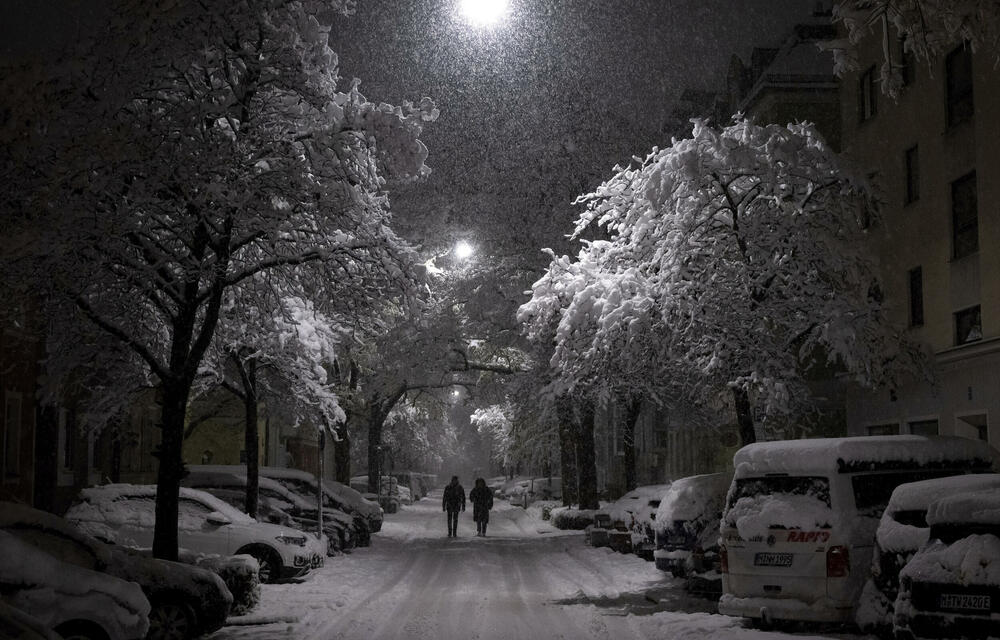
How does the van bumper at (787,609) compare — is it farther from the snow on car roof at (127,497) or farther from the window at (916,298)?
the window at (916,298)

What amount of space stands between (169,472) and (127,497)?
5.03 metres

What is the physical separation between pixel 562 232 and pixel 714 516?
16.8 m

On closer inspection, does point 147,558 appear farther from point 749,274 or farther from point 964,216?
point 964,216

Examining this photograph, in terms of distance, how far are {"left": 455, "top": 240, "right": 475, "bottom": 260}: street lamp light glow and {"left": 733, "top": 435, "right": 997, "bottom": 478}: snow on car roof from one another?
22782 millimetres

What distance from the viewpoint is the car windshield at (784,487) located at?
39.5 ft

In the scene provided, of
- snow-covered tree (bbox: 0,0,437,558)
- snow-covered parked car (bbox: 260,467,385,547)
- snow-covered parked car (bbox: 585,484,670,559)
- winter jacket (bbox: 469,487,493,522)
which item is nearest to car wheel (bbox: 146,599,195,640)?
snow-covered tree (bbox: 0,0,437,558)

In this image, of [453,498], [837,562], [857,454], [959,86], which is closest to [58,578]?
[837,562]

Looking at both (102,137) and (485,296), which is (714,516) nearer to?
(102,137)

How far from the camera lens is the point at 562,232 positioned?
3294 centimetres

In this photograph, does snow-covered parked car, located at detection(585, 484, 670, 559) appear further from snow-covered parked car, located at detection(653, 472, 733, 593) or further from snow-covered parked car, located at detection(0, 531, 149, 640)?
snow-covered parked car, located at detection(0, 531, 149, 640)

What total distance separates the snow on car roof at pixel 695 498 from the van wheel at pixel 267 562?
21.6 ft

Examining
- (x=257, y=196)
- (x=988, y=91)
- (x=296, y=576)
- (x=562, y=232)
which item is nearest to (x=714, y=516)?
(x=296, y=576)

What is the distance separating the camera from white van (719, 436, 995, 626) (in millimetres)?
11570

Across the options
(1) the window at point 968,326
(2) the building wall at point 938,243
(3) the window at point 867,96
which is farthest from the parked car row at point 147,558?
(3) the window at point 867,96
